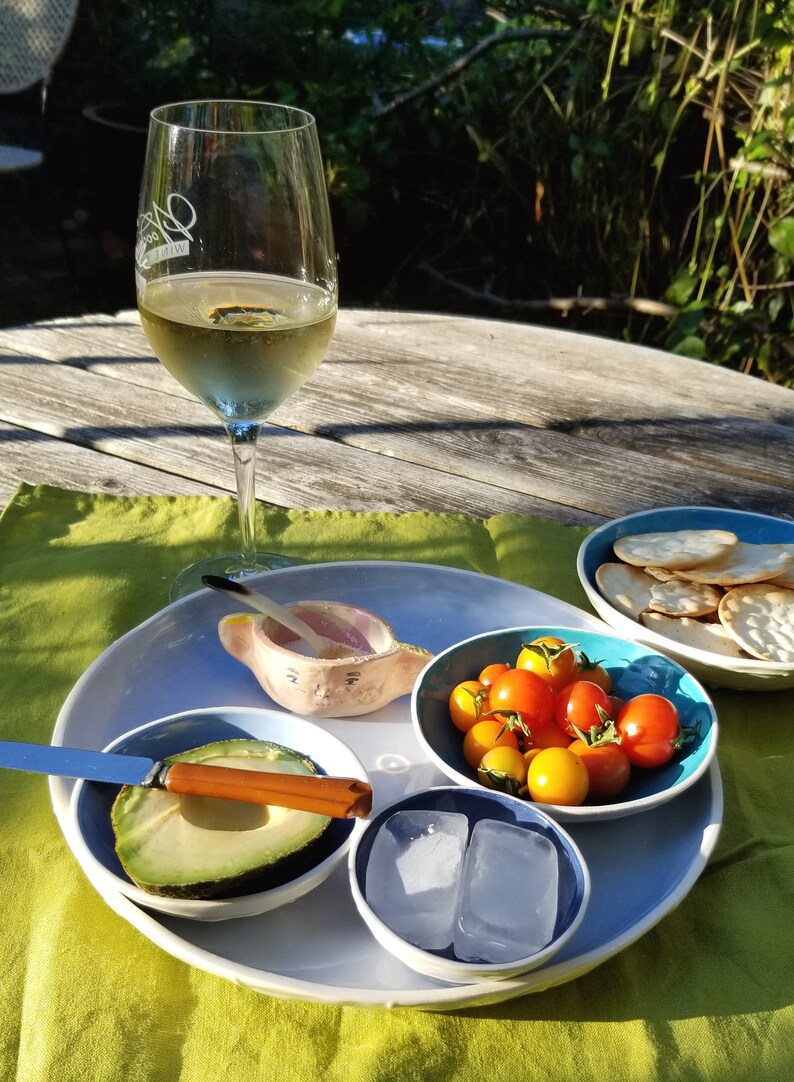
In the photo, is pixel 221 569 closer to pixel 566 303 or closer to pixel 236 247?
pixel 236 247

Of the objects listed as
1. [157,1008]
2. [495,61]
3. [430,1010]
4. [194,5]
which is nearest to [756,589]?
[430,1010]

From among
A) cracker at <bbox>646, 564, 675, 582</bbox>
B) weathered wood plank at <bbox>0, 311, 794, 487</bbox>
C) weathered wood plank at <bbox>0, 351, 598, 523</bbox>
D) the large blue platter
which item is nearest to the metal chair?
weathered wood plank at <bbox>0, 311, 794, 487</bbox>

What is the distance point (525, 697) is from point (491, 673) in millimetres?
58

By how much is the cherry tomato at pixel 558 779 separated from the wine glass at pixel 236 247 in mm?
458

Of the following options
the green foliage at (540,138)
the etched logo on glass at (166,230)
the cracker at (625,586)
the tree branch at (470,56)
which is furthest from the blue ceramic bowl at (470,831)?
the tree branch at (470,56)

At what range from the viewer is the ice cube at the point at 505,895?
61 centimetres

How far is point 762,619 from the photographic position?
3.16ft

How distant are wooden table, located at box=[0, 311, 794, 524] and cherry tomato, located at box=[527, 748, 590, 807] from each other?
1.87 feet

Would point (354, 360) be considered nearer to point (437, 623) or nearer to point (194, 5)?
point (437, 623)

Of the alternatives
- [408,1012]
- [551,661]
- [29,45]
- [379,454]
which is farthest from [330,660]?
[29,45]

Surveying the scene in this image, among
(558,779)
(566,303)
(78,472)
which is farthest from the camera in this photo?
(566,303)

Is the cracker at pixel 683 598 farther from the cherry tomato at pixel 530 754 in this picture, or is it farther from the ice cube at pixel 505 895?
the ice cube at pixel 505 895

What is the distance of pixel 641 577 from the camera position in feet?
3.45

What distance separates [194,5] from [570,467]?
12.0ft
